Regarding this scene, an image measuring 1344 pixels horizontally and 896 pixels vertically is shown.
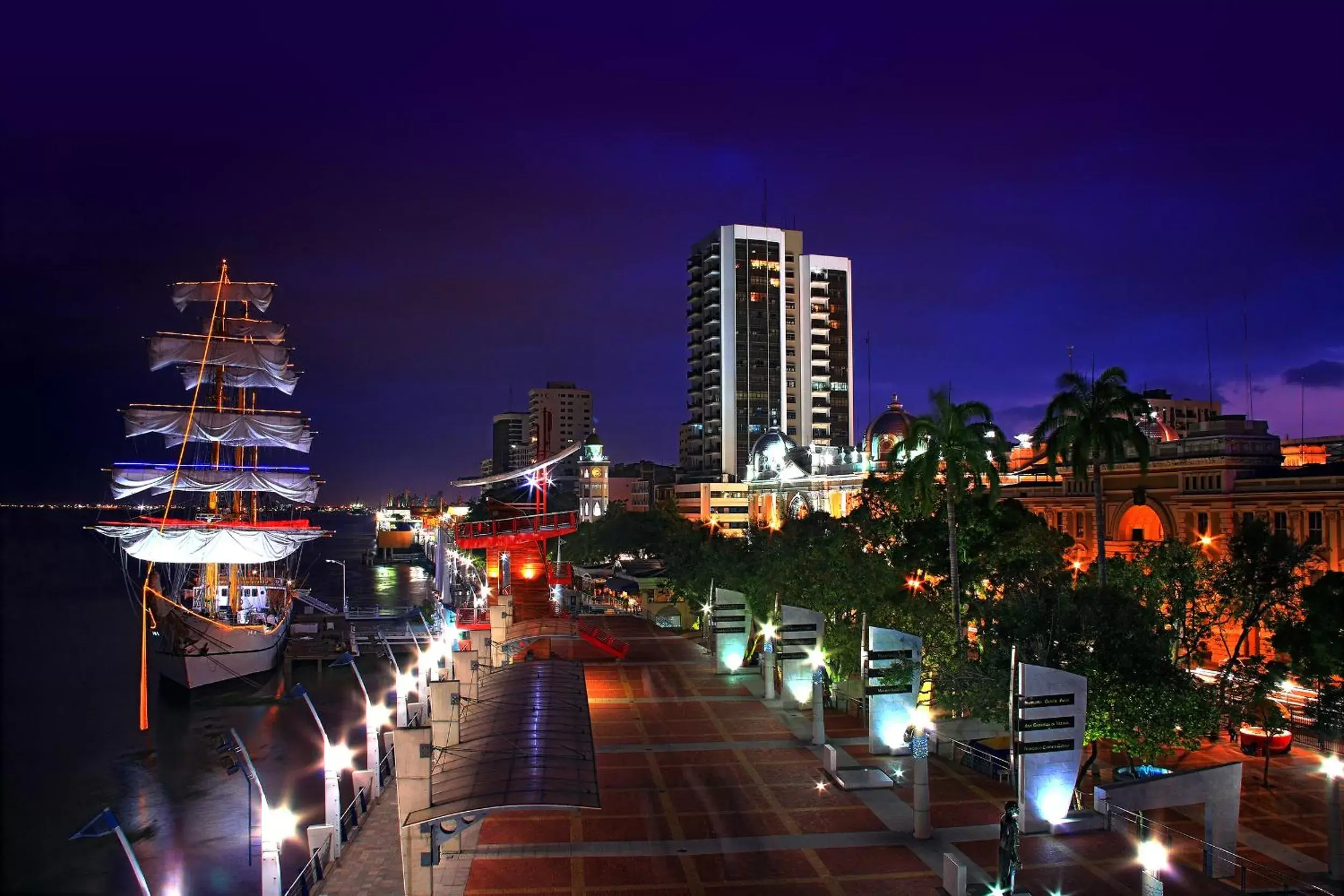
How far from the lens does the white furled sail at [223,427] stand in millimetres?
84812

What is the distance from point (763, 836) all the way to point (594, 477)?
13995 centimetres

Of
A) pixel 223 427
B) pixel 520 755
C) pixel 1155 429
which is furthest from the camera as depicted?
pixel 223 427

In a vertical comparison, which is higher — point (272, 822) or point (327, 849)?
point (272, 822)

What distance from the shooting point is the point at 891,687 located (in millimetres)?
32562

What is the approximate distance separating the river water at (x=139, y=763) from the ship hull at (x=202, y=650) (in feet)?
4.70

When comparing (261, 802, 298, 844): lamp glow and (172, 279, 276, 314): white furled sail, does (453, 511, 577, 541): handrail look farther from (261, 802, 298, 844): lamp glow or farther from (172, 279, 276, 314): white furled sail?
(172, 279, 276, 314): white furled sail

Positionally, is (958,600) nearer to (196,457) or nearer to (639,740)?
(639,740)

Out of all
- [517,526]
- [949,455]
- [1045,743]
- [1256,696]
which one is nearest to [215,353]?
[517,526]

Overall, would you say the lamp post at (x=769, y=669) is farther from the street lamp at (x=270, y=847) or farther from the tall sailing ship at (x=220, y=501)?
the tall sailing ship at (x=220, y=501)

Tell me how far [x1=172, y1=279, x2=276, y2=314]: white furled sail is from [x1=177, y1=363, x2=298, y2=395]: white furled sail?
6.83 metres

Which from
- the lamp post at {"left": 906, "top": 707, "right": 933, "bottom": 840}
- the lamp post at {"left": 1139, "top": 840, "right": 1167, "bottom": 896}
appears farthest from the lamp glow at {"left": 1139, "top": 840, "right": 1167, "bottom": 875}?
the lamp post at {"left": 906, "top": 707, "right": 933, "bottom": 840}

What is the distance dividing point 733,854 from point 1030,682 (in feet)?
28.1

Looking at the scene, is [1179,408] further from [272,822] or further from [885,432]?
[272,822]

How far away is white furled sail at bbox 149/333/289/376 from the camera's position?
8688 cm
